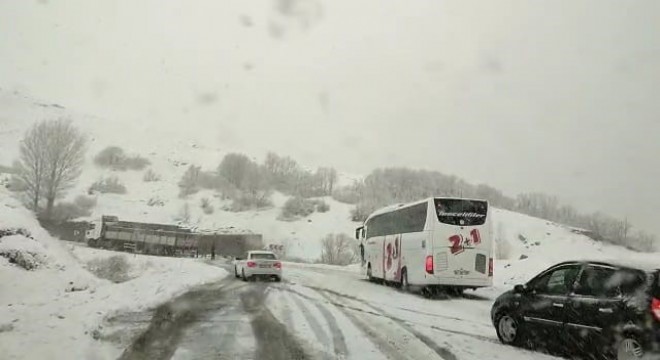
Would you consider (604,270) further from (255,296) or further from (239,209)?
(239,209)

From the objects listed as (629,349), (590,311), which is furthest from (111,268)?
(629,349)

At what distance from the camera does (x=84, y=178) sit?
76438mm

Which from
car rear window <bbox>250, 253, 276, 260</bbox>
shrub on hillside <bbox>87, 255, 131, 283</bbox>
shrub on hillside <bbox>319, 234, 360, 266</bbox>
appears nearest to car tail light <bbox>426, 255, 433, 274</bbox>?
car rear window <bbox>250, 253, 276, 260</bbox>

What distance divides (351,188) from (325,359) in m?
91.7

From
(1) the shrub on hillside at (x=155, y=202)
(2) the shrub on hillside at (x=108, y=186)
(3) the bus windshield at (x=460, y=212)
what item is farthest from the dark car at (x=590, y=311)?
(1) the shrub on hillside at (x=155, y=202)

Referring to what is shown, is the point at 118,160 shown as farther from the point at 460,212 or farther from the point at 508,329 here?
the point at 508,329

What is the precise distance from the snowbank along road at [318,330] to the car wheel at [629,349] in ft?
4.64

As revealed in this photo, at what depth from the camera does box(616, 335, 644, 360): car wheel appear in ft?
24.8

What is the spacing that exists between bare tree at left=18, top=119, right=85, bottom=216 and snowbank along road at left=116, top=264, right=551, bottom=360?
139ft

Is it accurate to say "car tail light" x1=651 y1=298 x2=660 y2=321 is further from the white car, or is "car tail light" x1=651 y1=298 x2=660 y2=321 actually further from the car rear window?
the car rear window

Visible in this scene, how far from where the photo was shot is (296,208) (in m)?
85.4

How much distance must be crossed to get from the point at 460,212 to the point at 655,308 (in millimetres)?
12648

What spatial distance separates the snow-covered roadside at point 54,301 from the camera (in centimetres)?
833

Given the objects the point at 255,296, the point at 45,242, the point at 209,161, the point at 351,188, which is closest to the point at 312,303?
the point at 255,296
